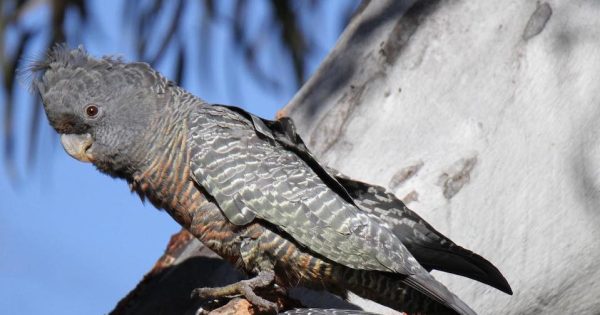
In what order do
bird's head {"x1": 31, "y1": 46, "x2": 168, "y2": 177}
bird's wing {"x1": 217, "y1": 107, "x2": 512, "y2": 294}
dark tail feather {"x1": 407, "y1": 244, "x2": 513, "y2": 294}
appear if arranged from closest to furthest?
1. dark tail feather {"x1": 407, "y1": 244, "x2": 513, "y2": 294}
2. bird's wing {"x1": 217, "y1": 107, "x2": 512, "y2": 294}
3. bird's head {"x1": 31, "y1": 46, "x2": 168, "y2": 177}

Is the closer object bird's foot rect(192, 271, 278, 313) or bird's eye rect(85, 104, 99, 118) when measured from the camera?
bird's foot rect(192, 271, 278, 313)

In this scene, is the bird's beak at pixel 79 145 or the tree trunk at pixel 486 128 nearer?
the tree trunk at pixel 486 128

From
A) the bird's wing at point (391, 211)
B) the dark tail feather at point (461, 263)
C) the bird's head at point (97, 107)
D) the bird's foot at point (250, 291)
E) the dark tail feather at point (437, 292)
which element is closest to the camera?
the dark tail feather at point (437, 292)

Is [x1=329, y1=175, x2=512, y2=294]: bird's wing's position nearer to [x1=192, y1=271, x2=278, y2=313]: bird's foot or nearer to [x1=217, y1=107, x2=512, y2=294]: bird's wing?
[x1=217, y1=107, x2=512, y2=294]: bird's wing

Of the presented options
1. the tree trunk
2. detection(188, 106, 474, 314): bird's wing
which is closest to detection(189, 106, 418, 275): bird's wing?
detection(188, 106, 474, 314): bird's wing

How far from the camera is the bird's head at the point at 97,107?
4.13 m

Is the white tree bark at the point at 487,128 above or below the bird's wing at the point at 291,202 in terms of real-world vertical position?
above

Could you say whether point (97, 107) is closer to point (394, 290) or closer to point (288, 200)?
point (288, 200)

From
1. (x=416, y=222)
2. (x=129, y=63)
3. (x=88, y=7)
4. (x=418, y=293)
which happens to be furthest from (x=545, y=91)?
(x=88, y=7)

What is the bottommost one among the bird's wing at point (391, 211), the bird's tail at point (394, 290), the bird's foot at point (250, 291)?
the bird's foot at point (250, 291)

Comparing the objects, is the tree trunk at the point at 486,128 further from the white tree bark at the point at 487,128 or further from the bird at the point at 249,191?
the bird at the point at 249,191

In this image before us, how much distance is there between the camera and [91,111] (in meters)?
4.16

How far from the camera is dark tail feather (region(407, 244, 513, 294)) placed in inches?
142

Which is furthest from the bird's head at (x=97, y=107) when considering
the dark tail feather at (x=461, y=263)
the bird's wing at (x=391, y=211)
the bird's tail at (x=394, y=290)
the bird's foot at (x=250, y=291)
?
the dark tail feather at (x=461, y=263)
